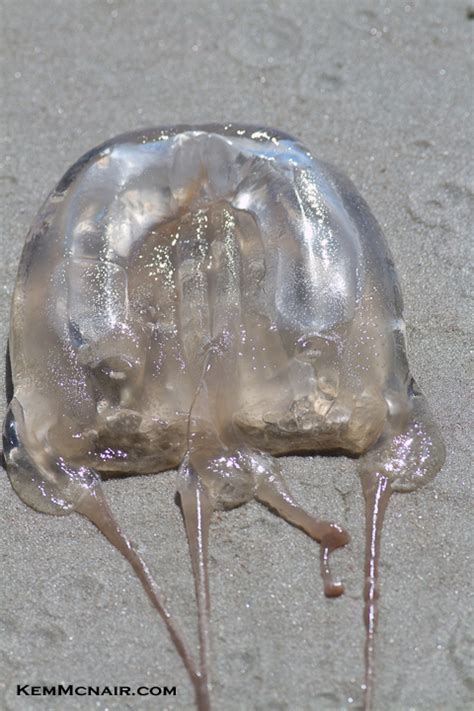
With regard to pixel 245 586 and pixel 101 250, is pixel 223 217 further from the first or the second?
pixel 245 586

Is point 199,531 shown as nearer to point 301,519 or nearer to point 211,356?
point 301,519

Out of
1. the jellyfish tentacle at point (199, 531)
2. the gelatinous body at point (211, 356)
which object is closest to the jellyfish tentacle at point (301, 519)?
the gelatinous body at point (211, 356)

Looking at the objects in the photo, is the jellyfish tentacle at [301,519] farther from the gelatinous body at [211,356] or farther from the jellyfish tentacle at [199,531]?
the jellyfish tentacle at [199,531]

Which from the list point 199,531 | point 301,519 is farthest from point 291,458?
point 199,531

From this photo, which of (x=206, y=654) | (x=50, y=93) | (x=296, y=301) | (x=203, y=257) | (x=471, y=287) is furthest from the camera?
(x=50, y=93)

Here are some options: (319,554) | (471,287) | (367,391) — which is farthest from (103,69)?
(319,554)

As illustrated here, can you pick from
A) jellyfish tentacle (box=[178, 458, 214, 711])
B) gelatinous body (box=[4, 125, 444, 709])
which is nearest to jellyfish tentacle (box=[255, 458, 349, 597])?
gelatinous body (box=[4, 125, 444, 709])
